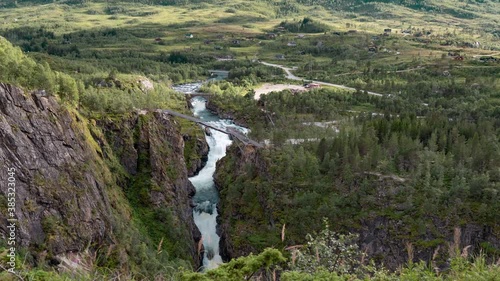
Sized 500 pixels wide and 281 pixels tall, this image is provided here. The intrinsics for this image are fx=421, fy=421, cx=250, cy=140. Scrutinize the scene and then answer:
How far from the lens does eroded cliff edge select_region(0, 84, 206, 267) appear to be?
135ft

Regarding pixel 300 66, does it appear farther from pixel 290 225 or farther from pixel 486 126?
pixel 290 225

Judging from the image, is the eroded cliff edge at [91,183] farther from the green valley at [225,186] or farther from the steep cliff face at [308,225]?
the steep cliff face at [308,225]

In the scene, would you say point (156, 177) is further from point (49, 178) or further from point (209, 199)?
point (49, 178)

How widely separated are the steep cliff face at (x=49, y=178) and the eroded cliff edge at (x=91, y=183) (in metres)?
0.11

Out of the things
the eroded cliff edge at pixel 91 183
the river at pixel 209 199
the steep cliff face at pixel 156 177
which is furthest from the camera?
the river at pixel 209 199

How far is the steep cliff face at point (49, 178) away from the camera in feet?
132

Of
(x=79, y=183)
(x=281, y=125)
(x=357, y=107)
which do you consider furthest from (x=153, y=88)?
(x=79, y=183)

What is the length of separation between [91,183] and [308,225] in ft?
91.1

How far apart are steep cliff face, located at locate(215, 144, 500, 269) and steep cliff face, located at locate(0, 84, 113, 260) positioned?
746 inches

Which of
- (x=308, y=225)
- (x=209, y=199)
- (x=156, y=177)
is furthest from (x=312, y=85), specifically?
(x=308, y=225)

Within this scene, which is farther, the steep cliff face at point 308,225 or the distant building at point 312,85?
the distant building at point 312,85

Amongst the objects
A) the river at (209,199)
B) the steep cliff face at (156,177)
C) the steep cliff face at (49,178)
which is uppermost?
the steep cliff face at (49,178)

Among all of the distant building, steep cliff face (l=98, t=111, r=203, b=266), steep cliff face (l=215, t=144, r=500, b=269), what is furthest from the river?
the distant building

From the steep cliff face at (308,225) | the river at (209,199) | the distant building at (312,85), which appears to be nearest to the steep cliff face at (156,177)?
the river at (209,199)
